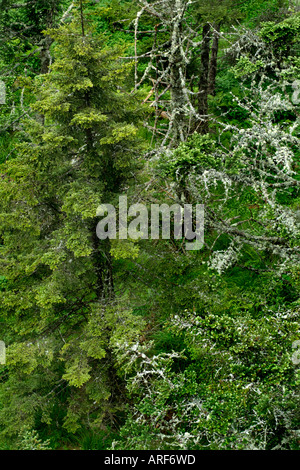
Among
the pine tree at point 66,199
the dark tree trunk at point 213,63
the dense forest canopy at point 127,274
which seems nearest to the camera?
the dense forest canopy at point 127,274

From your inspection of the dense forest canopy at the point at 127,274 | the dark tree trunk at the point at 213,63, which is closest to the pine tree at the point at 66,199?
the dense forest canopy at the point at 127,274

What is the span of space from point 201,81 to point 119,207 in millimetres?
4855

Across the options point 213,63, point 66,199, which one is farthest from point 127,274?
point 213,63

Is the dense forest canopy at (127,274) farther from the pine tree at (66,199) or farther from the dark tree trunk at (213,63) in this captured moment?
the dark tree trunk at (213,63)

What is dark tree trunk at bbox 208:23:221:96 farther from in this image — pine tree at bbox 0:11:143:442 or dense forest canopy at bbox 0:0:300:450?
pine tree at bbox 0:11:143:442

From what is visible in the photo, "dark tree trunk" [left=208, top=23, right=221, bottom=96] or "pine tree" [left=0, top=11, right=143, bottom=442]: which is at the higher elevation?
"dark tree trunk" [left=208, top=23, right=221, bottom=96]

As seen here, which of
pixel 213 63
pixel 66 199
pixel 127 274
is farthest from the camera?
pixel 213 63

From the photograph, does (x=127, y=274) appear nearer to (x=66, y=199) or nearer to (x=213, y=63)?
(x=66, y=199)

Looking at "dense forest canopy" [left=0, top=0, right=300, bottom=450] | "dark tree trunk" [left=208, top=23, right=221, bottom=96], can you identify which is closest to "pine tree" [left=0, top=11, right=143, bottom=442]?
"dense forest canopy" [left=0, top=0, right=300, bottom=450]

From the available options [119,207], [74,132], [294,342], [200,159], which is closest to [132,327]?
[119,207]

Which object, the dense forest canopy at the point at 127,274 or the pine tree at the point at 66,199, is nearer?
the dense forest canopy at the point at 127,274

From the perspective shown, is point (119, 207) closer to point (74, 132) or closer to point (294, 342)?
point (74, 132)

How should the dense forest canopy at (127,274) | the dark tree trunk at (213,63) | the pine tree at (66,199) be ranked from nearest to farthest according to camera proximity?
the dense forest canopy at (127,274), the pine tree at (66,199), the dark tree trunk at (213,63)

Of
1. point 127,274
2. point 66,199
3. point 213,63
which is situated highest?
point 213,63
